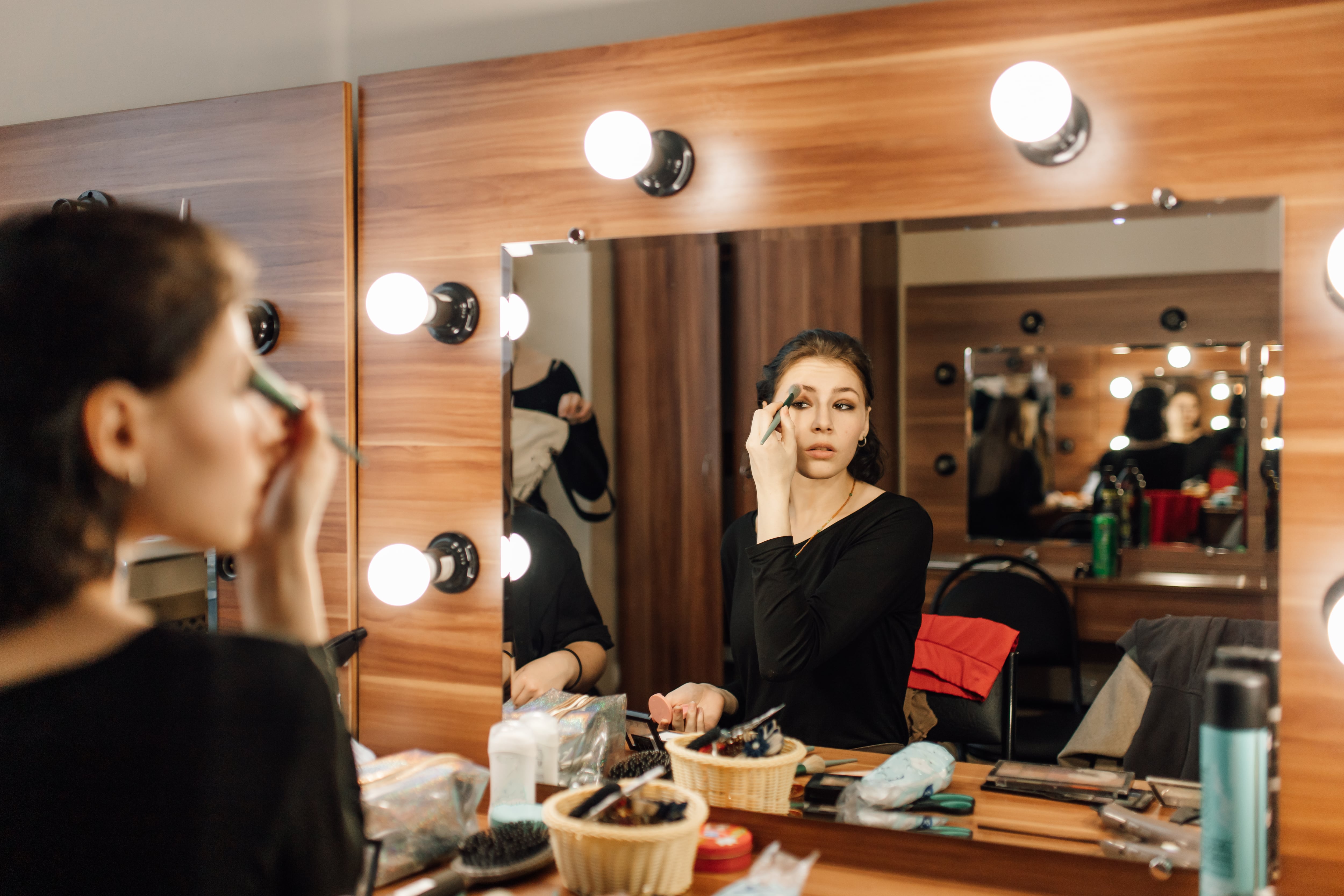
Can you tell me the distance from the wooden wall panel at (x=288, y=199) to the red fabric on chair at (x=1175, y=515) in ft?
3.16

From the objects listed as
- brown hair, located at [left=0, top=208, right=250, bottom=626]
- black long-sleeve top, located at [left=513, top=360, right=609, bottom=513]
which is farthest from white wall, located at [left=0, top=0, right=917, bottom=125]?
brown hair, located at [left=0, top=208, right=250, bottom=626]

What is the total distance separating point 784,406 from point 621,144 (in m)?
0.35

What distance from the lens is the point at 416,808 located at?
972 millimetres

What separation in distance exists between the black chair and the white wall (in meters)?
0.62

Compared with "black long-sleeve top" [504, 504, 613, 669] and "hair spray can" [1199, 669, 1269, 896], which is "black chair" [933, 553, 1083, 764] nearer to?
"hair spray can" [1199, 669, 1269, 896]

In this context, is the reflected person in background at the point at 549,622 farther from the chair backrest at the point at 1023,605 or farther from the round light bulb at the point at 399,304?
the chair backrest at the point at 1023,605

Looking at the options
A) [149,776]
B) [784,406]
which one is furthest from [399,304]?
[149,776]

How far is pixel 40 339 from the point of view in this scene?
51 centimetres

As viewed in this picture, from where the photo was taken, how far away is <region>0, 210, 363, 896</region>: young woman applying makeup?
20.1 inches

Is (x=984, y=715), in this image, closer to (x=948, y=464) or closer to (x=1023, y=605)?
(x=1023, y=605)

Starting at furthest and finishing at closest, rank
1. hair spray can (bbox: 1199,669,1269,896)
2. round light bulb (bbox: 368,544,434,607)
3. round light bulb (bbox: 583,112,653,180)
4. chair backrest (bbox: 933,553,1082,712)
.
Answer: round light bulb (bbox: 368,544,434,607)
round light bulb (bbox: 583,112,653,180)
chair backrest (bbox: 933,553,1082,712)
hair spray can (bbox: 1199,669,1269,896)

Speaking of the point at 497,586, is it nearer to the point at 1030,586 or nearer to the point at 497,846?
the point at 497,846

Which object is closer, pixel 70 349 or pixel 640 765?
pixel 70 349

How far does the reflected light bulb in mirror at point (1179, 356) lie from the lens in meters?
0.89
